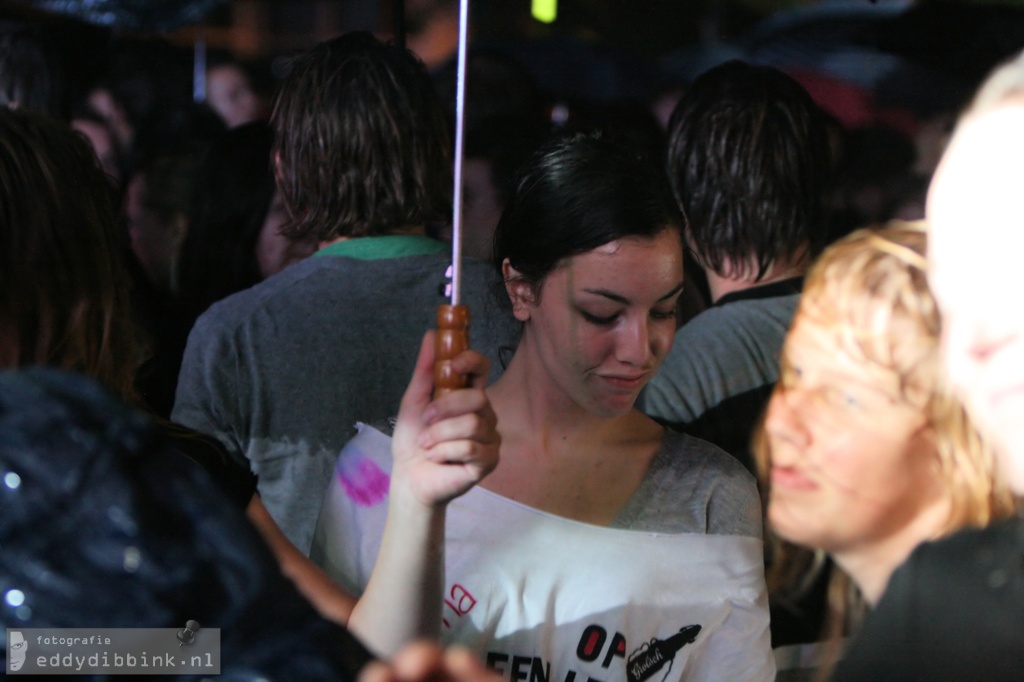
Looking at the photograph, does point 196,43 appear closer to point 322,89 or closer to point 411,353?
point 322,89

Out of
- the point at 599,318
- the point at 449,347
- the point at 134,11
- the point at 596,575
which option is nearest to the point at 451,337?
the point at 449,347

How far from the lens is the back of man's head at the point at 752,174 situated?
4.00 feet

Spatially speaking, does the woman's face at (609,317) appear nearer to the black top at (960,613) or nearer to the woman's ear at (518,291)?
the woman's ear at (518,291)

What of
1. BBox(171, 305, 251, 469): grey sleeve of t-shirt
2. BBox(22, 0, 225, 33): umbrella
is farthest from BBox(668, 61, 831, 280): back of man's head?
BBox(22, 0, 225, 33): umbrella

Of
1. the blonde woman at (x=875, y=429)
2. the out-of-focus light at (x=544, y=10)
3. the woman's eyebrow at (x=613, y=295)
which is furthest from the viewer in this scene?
the out-of-focus light at (x=544, y=10)

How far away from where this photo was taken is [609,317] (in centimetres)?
105

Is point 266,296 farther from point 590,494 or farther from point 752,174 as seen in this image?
point 752,174

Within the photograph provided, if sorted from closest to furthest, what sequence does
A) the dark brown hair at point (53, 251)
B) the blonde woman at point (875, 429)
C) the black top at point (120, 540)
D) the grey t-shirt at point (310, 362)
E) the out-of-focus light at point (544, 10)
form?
the black top at point (120, 540)
the dark brown hair at point (53, 251)
the blonde woman at point (875, 429)
the grey t-shirt at point (310, 362)
the out-of-focus light at point (544, 10)

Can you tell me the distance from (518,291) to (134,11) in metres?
0.99

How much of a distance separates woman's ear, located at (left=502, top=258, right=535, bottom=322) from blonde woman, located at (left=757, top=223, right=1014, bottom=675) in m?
0.27

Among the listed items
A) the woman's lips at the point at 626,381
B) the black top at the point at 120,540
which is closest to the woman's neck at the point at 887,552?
the woman's lips at the point at 626,381

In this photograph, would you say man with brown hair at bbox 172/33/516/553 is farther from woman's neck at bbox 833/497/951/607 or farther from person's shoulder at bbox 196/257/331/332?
woman's neck at bbox 833/497/951/607

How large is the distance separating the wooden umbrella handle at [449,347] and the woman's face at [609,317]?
7.9 inches

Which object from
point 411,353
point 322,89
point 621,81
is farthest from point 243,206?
point 621,81
